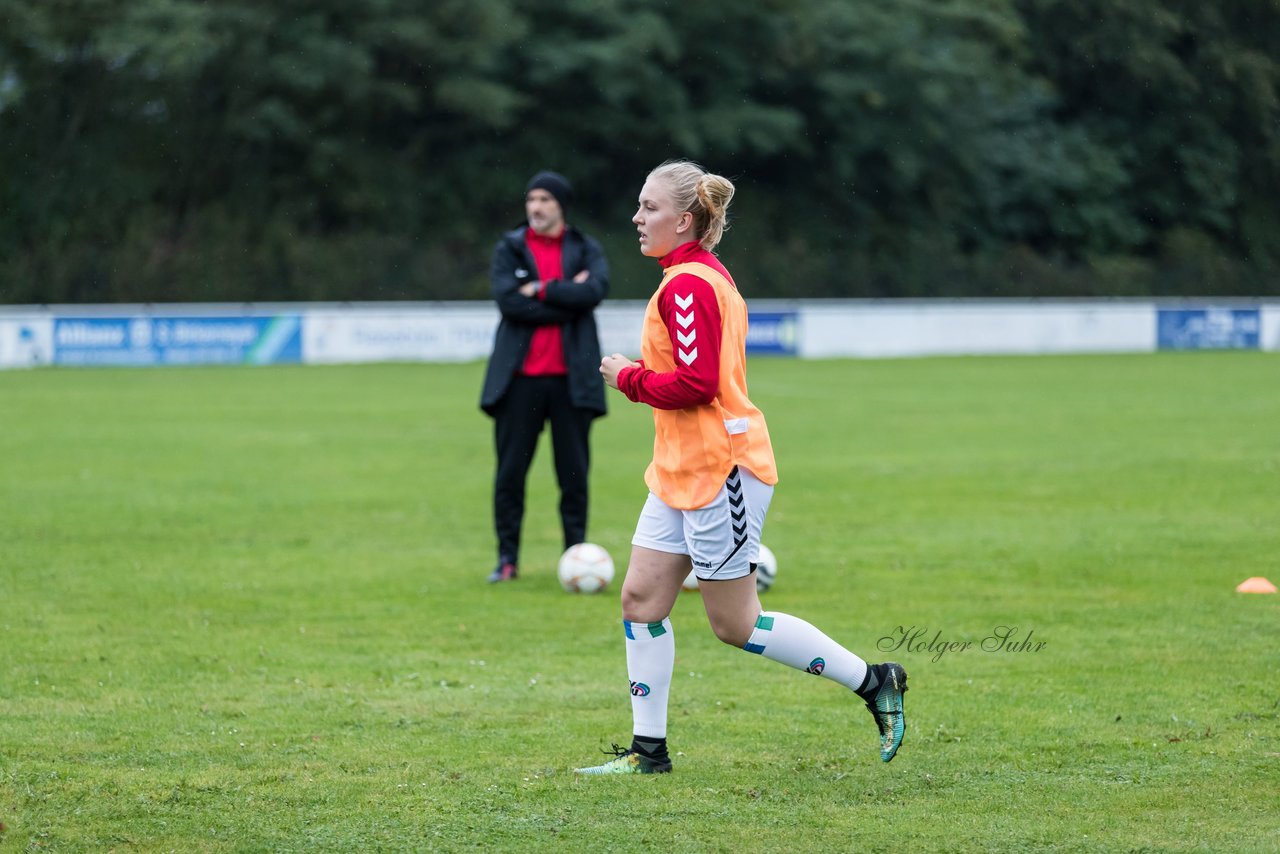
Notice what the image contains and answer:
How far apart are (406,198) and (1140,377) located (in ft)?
79.2

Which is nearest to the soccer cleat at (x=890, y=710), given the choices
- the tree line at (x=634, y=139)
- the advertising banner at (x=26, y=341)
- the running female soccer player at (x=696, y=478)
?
the running female soccer player at (x=696, y=478)

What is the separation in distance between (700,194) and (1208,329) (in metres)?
36.5

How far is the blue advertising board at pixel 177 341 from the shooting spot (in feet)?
103

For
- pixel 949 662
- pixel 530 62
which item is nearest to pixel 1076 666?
pixel 949 662

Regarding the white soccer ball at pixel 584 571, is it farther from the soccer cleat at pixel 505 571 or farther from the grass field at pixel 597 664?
the soccer cleat at pixel 505 571

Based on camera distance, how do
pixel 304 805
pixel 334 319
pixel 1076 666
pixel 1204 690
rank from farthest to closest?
pixel 334 319 < pixel 1076 666 < pixel 1204 690 < pixel 304 805

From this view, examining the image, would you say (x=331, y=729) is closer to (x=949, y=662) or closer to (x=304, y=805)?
(x=304, y=805)

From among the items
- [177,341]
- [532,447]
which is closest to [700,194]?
[532,447]

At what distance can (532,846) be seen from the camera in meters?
4.54

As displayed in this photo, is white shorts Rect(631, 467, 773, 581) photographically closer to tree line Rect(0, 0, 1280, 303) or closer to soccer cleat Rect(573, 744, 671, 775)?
soccer cleat Rect(573, 744, 671, 775)

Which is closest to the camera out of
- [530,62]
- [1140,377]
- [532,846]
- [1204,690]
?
[532,846]

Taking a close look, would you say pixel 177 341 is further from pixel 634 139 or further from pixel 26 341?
pixel 634 139

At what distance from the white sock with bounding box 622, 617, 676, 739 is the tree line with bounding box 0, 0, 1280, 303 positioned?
37.7 metres

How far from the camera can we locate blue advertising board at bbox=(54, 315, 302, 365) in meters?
31.3
